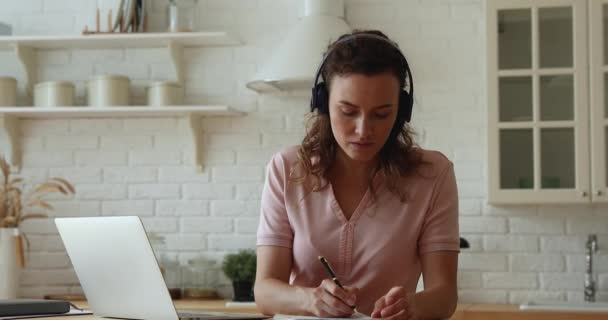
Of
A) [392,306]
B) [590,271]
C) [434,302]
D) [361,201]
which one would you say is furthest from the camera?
[590,271]

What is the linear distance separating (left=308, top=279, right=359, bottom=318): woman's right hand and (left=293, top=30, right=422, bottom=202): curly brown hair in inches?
14.6

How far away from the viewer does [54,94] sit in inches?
162

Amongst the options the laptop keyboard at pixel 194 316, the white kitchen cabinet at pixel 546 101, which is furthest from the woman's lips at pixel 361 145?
the white kitchen cabinet at pixel 546 101

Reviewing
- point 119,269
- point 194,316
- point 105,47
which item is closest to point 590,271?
point 105,47

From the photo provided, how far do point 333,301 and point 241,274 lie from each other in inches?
84.7

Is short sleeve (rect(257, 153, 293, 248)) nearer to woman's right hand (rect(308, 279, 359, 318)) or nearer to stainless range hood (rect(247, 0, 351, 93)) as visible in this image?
woman's right hand (rect(308, 279, 359, 318))

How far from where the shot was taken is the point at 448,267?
209 cm

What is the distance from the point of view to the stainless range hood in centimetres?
380

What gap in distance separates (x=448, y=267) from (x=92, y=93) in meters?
2.46

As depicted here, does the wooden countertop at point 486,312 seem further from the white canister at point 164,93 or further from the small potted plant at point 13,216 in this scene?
the white canister at point 164,93

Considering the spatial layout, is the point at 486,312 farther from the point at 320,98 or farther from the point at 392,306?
the point at 392,306

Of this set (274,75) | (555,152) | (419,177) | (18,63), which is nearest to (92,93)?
(18,63)

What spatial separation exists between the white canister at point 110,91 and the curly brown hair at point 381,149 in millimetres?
2039

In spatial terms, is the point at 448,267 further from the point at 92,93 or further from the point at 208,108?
the point at 92,93
